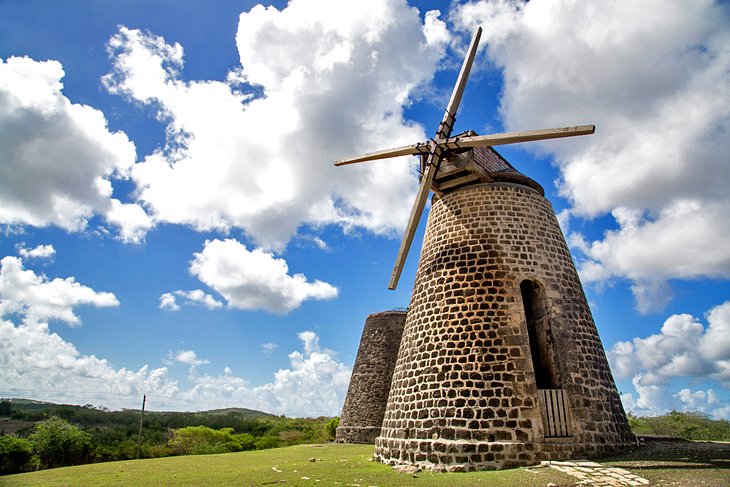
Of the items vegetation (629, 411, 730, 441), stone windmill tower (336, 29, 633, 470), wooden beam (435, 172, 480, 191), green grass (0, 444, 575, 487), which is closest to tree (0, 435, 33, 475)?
green grass (0, 444, 575, 487)

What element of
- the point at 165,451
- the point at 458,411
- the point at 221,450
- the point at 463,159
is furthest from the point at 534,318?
the point at 165,451

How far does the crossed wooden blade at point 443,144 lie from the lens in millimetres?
12096

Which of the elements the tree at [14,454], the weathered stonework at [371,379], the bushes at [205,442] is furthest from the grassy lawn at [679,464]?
the bushes at [205,442]

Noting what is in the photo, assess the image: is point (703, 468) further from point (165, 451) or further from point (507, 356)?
point (165, 451)

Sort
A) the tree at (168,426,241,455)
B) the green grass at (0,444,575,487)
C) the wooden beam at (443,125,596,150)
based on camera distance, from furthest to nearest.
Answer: the tree at (168,426,241,455) < the wooden beam at (443,125,596,150) < the green grass at (0,444,575,487)

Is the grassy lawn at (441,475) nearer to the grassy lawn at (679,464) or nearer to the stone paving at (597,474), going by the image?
the grassy lawn at (679,464)

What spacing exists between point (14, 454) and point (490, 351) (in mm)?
23507

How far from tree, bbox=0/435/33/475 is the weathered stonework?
51.2 ft

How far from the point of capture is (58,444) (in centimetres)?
2170

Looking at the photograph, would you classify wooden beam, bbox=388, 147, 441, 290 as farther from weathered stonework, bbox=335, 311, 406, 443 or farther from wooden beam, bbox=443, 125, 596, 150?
weathered stonework, bbox=335, 311, 406, 443

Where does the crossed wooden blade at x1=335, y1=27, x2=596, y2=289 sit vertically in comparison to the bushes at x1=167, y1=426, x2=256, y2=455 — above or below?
above

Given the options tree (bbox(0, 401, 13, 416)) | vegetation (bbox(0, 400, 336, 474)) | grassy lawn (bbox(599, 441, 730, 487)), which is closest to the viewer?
grassy lawn (bbox(599, 441, 730, 487))

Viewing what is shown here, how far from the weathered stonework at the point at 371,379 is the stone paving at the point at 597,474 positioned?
1561 cm

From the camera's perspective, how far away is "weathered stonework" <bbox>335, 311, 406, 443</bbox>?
2281 cm
